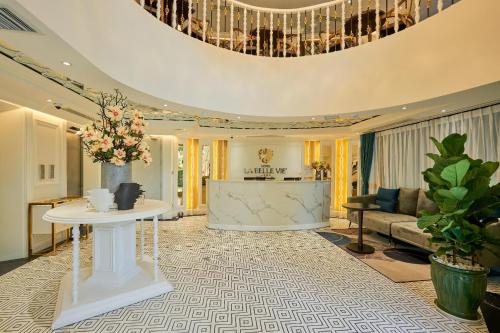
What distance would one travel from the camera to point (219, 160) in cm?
884

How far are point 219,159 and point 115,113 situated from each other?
593cm

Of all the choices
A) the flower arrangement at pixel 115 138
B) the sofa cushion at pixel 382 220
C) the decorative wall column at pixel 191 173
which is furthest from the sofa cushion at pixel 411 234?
the decorative wall column at pixel 191 173

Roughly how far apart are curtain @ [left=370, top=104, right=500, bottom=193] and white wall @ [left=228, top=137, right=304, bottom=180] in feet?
8.53

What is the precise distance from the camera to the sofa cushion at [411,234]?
13.6ft

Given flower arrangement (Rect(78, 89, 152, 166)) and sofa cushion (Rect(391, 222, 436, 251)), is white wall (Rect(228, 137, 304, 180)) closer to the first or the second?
sofa cushion (Rect(391, 222, 436, 251))

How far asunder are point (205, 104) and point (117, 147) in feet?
5.82

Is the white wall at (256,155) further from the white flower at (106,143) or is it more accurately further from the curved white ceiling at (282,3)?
the white flower at (106,143)

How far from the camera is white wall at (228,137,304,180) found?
8.78 metres

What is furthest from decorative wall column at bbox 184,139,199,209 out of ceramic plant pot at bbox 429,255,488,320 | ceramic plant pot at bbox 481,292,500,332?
ceramic plant pot at bbox 481,292,500,332

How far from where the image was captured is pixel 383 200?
243 inches

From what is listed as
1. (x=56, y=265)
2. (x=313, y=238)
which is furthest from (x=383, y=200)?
(x=56, y=265)

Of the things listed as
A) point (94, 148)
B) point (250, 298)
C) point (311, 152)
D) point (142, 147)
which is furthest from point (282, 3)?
point (250, 298)

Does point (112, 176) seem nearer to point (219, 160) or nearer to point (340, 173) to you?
point (219, 160)

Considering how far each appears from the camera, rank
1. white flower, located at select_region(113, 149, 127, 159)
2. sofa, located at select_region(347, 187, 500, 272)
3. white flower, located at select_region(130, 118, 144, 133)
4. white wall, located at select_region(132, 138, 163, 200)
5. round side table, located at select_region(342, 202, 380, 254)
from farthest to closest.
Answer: white wall, located at select_region(132, 138, 163, 200) → round side table, located at select_region(342, 202, 380, 254) → sofa, located at select_region(347, 187, 500, 272) → white flower, located at select_region(130, 118, 144, 133) → white flower, located at select_region(113, 149, 127, 159)
